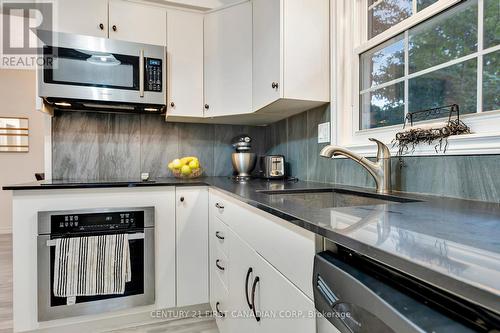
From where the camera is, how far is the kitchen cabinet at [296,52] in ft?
4.62

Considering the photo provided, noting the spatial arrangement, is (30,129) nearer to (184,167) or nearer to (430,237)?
(184,167)

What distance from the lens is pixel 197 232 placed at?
186 cm

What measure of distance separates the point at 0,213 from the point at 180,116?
3.94m

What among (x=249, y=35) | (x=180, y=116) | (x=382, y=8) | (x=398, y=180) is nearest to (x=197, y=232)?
(x=180, y=116)

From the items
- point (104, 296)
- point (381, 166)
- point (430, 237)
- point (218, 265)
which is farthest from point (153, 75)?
point (430, 237)

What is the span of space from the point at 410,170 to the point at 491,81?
1.29 feet

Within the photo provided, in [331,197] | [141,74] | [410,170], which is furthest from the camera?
[141,74]

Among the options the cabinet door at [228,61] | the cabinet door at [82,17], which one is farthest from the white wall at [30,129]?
the cabinet door at [228,61]

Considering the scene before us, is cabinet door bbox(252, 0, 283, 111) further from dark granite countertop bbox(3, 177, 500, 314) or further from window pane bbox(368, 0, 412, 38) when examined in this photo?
dark granite countertop bbox(3, 177, 500, 314)

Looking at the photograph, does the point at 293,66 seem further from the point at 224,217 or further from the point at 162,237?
the point at 162,237

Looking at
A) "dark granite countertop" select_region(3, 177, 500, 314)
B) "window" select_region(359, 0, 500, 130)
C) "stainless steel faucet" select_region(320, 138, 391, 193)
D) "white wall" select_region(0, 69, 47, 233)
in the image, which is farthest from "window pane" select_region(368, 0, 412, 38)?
"white wall" select_region(0, 69, 47, 233)

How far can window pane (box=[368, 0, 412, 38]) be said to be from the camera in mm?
1228

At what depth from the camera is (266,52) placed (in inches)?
62.7

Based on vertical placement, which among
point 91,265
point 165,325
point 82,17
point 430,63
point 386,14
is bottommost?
point 165,325
